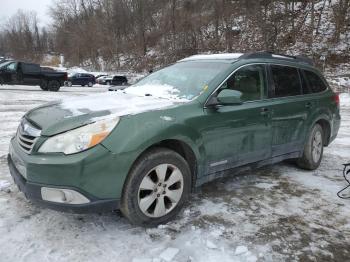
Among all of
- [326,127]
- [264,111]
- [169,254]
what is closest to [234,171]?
[264,111]

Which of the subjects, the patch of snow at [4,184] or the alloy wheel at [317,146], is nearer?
the patch of snow at [4,184]

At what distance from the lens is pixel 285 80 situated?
4.74 m

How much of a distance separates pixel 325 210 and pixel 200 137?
1.68 metres

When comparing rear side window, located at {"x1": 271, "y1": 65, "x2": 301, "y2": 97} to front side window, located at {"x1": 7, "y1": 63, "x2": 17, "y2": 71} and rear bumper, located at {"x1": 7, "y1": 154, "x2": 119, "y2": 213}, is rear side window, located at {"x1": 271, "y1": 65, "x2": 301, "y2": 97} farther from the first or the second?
front side window, located at {"x1": 7, "y1": 63, "x2": 17, "y2": 71}

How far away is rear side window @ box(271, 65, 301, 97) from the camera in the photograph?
4547 mm

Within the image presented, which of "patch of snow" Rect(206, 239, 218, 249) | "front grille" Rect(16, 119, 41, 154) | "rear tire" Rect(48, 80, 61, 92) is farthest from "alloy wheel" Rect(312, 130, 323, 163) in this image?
"rear tire" Rect(48, 80, 61, 92)

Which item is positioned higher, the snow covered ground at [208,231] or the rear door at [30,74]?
the rear door at [30,74]

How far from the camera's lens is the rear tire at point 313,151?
5.13 metres

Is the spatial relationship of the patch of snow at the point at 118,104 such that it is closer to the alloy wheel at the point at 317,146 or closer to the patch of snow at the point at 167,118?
the patch of snow at the point at 167,118

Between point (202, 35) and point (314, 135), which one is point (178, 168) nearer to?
point (314, 135)

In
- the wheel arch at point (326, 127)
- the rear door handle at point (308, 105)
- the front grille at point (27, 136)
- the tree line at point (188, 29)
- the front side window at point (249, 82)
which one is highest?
the tree line at point (188, 29)

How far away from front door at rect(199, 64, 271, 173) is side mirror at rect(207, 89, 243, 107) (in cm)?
6

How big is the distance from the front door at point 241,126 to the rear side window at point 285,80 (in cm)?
25

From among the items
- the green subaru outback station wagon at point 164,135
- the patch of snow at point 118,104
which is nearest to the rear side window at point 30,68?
the green subaru outback station wagon at point 164,135
